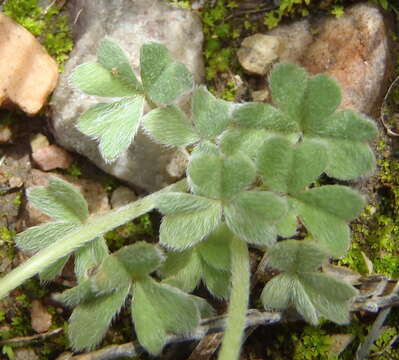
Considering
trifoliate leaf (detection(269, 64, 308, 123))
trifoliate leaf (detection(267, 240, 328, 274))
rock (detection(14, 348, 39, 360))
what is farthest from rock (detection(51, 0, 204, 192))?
rock (detection(14, 348, 39, 360))

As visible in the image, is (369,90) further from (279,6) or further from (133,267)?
(133,267)

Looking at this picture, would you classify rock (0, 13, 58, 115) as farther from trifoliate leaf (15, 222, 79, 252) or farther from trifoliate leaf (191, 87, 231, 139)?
trifoliate leaf (191, 87, 231, 139)

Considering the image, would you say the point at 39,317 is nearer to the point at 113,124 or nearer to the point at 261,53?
the point at 113,124

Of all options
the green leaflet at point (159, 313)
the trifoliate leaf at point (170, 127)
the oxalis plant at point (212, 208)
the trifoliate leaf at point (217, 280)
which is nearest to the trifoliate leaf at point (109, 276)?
the oxalis plant at point (212, 208)

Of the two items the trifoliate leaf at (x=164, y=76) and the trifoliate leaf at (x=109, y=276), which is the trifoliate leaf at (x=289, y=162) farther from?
the trifoliate leaf at (x=109, y=276)

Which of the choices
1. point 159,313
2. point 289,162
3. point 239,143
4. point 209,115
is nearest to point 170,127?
point 209,115
